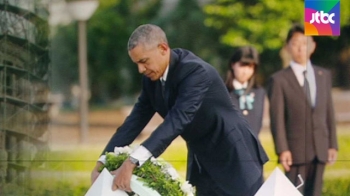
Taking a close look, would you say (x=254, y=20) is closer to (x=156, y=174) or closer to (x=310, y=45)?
(x=310, y=45)

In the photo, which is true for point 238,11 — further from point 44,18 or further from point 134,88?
point 44,18

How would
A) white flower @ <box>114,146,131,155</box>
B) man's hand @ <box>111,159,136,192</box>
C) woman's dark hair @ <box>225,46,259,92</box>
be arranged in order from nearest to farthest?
man's hand @ <box>111,159,136,192</box>
white flower @ <box>114,146,131,155</box>
woman's dark hair @ <box>225,46,259,92</box>

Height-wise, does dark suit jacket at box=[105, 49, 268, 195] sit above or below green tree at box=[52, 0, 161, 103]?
below

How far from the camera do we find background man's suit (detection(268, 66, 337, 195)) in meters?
7.56

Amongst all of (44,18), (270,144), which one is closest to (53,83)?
(44,18)

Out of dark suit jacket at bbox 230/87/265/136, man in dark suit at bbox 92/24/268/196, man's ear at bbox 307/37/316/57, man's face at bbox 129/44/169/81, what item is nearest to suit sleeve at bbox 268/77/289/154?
dark suit jacket at bbox 230/87/265/136

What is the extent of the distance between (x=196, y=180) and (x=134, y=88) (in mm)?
2114

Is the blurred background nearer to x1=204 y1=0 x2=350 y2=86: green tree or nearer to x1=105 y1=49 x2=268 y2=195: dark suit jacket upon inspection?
x1=204 y1=0 x2=350 y2=86: green tree

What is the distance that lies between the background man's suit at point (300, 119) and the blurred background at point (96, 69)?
0.73ft

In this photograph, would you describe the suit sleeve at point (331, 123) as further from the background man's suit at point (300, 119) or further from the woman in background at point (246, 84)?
the woman in background at point (246, 84)

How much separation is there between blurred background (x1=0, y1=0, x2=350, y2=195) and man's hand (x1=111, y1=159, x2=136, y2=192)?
215cm

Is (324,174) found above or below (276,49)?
below

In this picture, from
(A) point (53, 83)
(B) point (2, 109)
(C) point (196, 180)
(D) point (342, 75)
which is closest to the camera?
(C) point (196, 180)

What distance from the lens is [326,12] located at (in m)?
7.27
